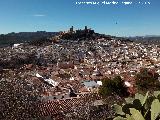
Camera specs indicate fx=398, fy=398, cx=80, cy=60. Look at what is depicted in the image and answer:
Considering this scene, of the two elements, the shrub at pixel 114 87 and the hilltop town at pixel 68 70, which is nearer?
the hilltop town at pixel 68 70

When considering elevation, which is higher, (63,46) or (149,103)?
(149,103)

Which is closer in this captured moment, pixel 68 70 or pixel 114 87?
pixel 114 87

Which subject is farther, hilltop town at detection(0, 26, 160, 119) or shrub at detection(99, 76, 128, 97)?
shrub at detection(99, 76, 128, 97)

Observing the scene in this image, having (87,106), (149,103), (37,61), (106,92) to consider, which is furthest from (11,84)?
(37,61)

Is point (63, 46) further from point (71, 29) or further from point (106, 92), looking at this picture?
point (106, 92)

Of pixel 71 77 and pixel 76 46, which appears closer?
pixel 71 77

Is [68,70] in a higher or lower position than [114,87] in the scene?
lower

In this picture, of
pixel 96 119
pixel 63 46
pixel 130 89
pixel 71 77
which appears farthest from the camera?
pixel 63 46

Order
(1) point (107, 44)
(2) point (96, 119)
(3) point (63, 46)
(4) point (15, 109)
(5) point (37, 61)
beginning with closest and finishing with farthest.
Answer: (4) point (15, 109) < (2) point (96, 119) < (5) point (37, 61) < (3) point (63, 46) < (1) point (107, 44)
